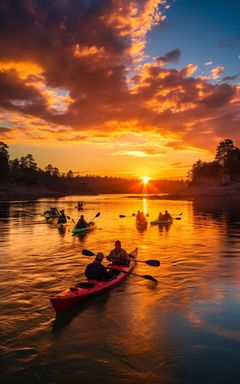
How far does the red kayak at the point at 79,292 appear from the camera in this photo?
35.6ft

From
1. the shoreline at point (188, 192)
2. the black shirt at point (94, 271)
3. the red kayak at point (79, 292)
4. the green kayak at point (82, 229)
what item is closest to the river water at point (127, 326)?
the red kayak at point (79, 292)

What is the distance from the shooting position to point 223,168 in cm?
12438

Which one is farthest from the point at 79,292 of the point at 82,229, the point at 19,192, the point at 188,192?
the point at 188,192

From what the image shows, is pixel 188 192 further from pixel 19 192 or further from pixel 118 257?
pixel 118 257

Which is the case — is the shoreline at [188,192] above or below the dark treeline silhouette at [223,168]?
below

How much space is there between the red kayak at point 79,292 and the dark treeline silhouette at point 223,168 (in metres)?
108

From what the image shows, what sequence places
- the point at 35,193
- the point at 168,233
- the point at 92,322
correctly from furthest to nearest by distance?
the point at 35,193
the point at 168,233
the point at 92,322

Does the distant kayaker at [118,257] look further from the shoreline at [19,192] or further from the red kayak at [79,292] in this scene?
the shoreline at [19,192]

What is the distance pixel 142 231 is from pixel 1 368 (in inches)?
1070

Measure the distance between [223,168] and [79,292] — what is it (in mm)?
120324

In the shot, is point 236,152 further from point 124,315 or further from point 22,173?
point 124,315

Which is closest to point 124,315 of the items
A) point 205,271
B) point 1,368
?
point 1,368

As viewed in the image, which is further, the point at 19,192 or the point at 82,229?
the point at 19,192

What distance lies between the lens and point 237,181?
11981 centimetres
